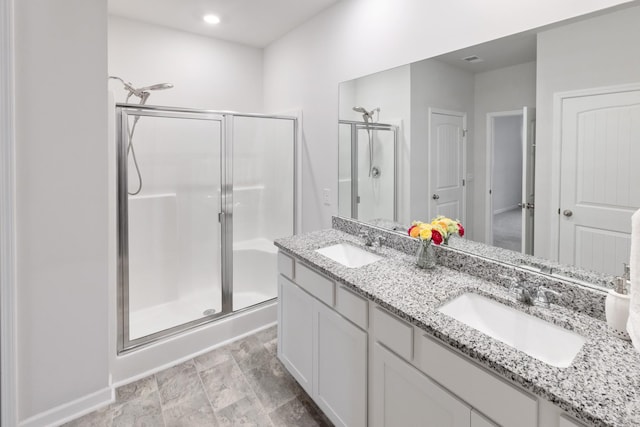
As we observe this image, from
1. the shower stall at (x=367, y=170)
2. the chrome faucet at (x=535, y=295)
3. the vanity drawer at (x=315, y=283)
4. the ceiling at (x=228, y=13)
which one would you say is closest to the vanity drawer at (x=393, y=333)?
the vanity drawer at (x=315, y=283)

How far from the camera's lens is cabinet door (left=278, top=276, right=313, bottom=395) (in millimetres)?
1740

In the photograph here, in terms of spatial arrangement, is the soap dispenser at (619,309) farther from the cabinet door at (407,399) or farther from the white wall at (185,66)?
the white wall at (185,66)

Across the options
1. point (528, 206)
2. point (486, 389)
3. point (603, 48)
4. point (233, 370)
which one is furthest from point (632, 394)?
point (233, 370)

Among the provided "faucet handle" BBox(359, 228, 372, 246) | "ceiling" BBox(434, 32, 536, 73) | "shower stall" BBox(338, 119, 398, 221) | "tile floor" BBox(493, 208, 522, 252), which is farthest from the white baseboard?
"ceiling" BBox(434, 32, 536, 73)

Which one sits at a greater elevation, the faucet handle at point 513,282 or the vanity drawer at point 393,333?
the faucet handle at point 513,282

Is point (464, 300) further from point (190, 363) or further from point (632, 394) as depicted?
point (190, 363)

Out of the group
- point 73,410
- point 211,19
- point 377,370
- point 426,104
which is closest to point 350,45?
point 426,104

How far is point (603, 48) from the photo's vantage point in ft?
3.83

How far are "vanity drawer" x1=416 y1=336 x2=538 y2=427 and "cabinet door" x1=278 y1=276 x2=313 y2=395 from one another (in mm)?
764

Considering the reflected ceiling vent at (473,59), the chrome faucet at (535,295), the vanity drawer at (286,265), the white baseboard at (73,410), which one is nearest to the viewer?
the chrome faucet at (535,295)

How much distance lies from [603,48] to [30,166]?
253 centimetres

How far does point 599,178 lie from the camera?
3.91 feet

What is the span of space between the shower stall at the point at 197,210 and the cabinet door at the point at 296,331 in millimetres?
775

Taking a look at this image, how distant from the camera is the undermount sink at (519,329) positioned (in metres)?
1.05
